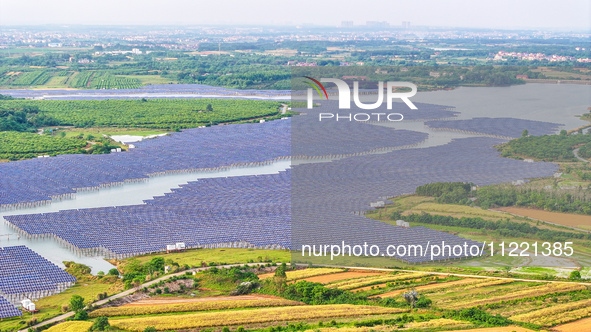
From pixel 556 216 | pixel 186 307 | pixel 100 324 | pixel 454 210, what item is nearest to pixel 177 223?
pixel 186 307

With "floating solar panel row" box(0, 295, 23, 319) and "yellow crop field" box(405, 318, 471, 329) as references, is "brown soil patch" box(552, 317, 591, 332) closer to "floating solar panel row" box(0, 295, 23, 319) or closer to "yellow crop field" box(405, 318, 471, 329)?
"yellow crop field" box(405, 318, 471, 329)

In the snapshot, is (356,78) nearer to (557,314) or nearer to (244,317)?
(557,314)

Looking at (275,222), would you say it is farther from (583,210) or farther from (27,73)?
(27,73)

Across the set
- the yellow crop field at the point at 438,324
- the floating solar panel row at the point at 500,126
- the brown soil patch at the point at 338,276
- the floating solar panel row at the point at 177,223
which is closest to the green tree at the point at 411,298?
the yellow crop field at the point at 438,324

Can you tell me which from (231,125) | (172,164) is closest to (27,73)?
(231,125)

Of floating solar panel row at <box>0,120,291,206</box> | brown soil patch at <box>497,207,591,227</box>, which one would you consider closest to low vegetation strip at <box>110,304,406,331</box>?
brown soil patch at <box>497,207,591,227</box>
